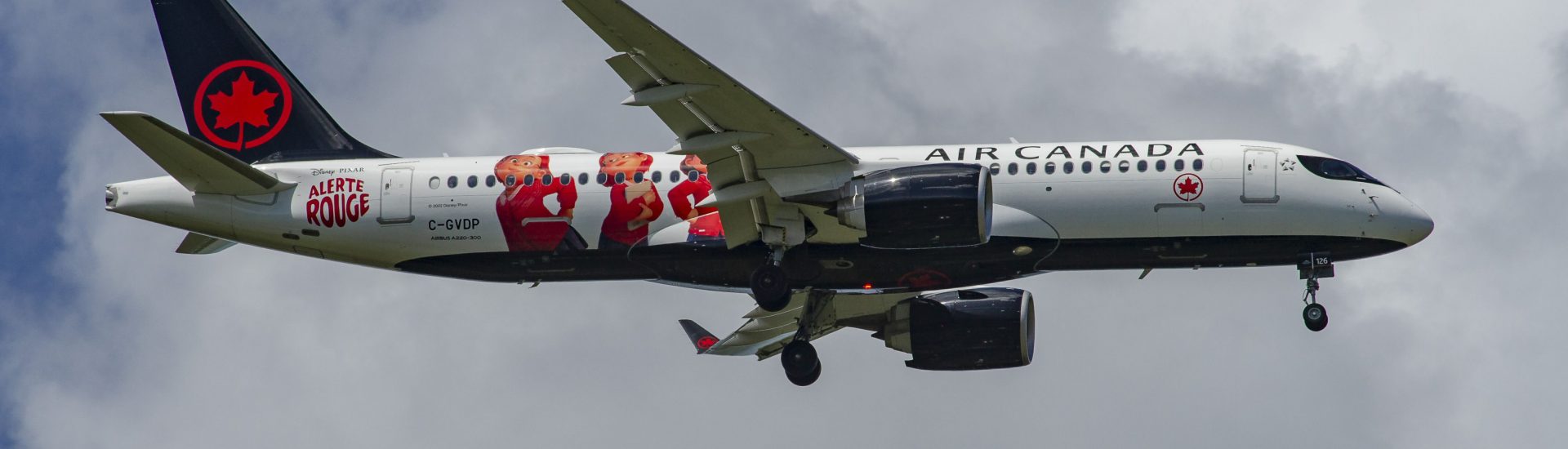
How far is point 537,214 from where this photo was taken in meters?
42.5

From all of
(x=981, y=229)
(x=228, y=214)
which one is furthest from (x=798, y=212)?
(x=228, y=214)

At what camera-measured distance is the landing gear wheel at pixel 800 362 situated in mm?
44406

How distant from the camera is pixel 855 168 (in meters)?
40.1

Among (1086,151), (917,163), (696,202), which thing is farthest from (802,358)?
(1086,151)

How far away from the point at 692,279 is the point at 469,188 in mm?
5265

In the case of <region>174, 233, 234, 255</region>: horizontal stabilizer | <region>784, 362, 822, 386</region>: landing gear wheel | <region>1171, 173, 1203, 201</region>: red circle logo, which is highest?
<region>1171, 173, 1203, 201</region>: red circle logo

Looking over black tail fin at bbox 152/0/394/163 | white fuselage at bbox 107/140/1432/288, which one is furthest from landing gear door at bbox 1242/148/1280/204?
black tail fin at bbox 152/0/394/163

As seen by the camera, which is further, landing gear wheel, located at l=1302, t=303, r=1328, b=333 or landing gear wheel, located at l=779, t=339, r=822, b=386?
landing gear wheel, located at l=779, t=339, r=822, b=386

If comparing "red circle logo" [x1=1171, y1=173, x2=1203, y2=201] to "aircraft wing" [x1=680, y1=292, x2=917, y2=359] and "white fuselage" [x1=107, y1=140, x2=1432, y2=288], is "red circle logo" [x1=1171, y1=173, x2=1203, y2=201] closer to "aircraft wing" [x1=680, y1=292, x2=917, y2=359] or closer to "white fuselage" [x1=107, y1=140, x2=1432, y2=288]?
"white fuselage" [x1=107, y1=140, x2=1432, y2=288]

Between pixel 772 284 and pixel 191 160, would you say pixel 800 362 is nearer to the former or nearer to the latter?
pixel 772 284

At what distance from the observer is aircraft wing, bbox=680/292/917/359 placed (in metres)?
47.5

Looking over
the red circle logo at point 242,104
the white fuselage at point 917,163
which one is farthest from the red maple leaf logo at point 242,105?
the white fuselage at point 917,163

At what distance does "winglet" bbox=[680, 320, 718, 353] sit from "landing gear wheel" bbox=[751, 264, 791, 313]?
7218mm

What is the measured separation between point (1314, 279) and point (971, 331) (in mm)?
8491
